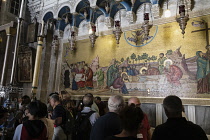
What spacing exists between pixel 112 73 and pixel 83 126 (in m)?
3.94

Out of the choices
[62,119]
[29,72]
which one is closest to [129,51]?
[62,119]

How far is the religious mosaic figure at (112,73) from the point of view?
660 centimetres

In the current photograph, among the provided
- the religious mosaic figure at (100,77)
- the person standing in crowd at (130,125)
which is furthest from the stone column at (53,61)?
the person standing in crowd at (130,125)

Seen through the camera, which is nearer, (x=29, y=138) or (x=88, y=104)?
(x=29, y=138)

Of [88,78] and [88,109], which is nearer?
[88,109]

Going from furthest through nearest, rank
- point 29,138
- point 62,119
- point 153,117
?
point 153,117 → point 62,119 → point 29,138

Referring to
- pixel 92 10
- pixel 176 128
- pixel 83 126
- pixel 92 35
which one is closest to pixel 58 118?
pixel 83 126

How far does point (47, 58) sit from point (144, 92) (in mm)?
5646

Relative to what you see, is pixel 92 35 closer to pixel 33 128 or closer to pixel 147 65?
pixel 147 65

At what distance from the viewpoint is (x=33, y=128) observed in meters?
1.96

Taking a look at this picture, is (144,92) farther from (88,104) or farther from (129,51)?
(88,104)

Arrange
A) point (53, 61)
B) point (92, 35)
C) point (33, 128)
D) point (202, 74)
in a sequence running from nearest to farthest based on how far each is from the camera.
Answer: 1. point (33, 128)
2. point (202, 74)
3. point (92, 35)
4. point (53, 61)

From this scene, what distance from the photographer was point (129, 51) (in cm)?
646

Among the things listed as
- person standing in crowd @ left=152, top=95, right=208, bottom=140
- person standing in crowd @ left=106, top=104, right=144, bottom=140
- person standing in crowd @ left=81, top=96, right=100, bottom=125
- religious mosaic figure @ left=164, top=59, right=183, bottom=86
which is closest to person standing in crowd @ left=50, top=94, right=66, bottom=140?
person standing in crowd @ left=81, top=96, right=100, bottom=125
